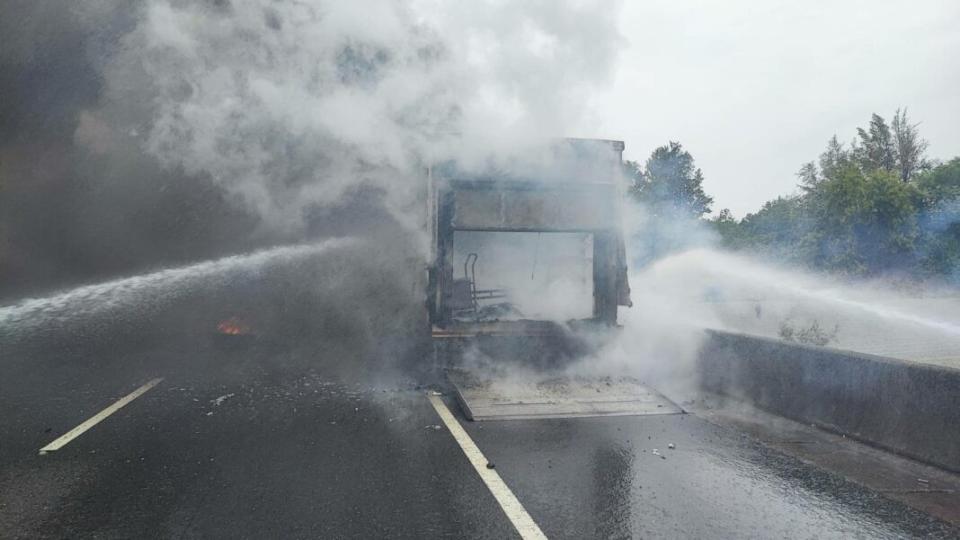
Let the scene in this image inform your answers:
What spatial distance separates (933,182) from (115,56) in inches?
1209

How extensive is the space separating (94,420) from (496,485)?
162 inches

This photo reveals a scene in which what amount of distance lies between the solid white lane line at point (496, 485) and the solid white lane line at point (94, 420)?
10.4 feet

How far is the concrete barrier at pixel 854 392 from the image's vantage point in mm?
4296

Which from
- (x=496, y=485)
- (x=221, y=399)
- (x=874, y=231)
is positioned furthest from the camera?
(x=874, y=231)

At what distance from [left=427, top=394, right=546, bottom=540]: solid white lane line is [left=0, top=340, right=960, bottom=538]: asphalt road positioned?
0.21 feet

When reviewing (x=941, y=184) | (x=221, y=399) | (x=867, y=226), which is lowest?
(x=221, y=399)

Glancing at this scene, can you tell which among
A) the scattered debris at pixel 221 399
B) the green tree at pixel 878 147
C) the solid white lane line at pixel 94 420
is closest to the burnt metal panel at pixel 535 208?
the scattered debris at pixel 221 399

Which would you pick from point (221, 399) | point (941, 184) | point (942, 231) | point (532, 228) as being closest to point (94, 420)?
point (221, 399)

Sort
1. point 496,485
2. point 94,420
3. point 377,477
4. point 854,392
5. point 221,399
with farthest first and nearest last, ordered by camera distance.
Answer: point 221,399
point 94,420
point 854,392
point 377,477
point 496,485

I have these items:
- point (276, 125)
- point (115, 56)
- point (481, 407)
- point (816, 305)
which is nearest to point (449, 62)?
point (276, 125)

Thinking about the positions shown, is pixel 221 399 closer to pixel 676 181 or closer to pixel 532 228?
pixel 532 228

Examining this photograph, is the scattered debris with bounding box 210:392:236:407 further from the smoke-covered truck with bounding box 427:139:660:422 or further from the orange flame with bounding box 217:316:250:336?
the orange flame with bounding box 217:316:250:336

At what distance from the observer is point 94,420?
5617 mm

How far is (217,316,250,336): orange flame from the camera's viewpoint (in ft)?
37.9
